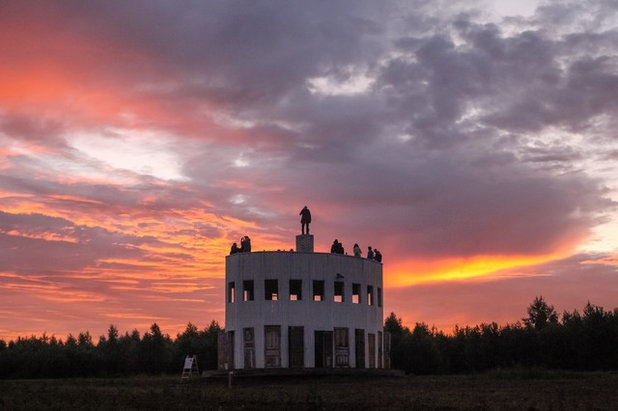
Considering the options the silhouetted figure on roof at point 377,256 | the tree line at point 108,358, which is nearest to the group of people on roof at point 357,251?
the silhouetted figure on roof at point 377,256

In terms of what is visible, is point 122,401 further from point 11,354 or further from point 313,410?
point 11,354

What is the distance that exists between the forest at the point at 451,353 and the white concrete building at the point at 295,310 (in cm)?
2073

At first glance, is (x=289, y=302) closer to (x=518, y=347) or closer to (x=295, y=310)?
(x=295, y=310)

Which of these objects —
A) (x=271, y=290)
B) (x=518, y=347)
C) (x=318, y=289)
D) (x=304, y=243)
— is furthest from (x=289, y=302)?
(x=518, y=347)

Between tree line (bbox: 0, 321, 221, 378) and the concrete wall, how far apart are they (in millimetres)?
30916

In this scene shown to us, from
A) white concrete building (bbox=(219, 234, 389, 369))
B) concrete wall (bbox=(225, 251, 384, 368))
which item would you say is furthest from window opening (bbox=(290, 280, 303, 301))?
concrete wall (bbox=(225, 251, 384, 368))

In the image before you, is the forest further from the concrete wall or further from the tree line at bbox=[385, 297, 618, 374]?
the concrete wall

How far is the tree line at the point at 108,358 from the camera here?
3597 inches

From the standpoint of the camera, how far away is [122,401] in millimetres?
37094

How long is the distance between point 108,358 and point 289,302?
40.4m

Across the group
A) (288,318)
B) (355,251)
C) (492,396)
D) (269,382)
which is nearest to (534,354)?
(355,251)

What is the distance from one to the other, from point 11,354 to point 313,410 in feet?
237

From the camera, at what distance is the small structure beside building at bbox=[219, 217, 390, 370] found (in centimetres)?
6153

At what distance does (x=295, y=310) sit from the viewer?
61.6 metres
